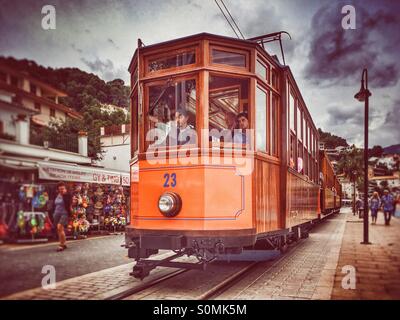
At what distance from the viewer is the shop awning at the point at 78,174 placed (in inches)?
150

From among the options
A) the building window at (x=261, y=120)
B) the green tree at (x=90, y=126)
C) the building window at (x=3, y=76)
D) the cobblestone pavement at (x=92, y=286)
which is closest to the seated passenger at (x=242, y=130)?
the building window at (x=261, y=120)

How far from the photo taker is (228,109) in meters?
5.08

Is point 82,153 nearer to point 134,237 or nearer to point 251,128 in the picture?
point 134,237

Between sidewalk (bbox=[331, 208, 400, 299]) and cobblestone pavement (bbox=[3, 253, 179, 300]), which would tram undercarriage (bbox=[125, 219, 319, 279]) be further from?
sidewalk (bbox=[331, 208, 400, 299])

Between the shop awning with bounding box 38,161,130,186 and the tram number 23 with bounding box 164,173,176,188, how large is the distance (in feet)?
3.61

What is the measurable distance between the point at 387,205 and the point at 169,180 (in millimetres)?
2962

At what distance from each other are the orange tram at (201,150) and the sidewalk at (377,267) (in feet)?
3.97

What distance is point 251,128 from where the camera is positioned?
4695 millimetres

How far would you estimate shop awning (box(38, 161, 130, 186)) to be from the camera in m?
3.82

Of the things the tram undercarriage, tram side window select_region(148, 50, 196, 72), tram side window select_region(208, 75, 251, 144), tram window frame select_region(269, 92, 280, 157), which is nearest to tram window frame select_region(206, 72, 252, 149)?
tram side window select_region(208, 75, 251, 144)

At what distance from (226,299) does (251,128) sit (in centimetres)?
216

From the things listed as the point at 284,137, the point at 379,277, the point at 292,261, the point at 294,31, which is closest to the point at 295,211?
the point at 292,261

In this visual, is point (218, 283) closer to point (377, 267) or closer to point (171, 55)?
point (377, 267)

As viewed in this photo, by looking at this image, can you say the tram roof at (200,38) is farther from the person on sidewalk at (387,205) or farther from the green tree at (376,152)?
the person on sidewalk at (387,205)
